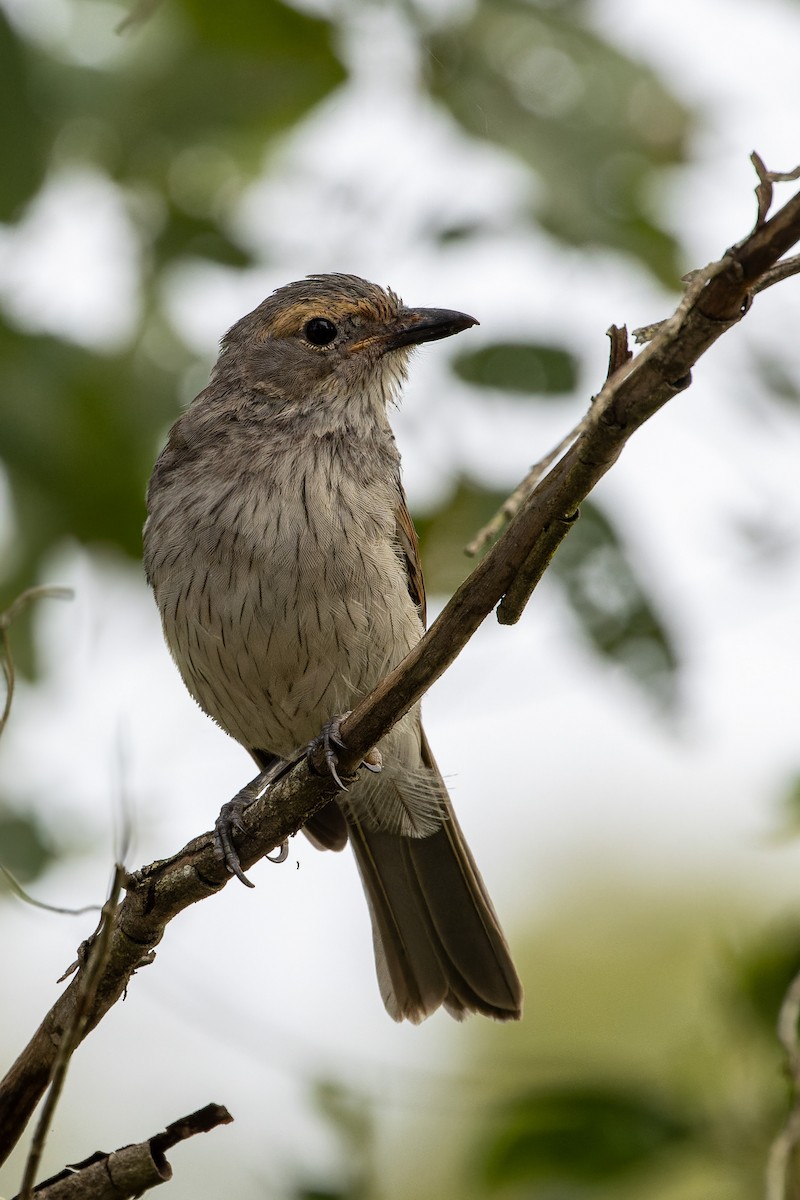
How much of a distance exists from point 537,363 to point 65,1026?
2.32 metres

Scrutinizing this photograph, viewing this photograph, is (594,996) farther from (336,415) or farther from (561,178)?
(561,178)

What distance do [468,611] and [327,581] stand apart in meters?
1.49

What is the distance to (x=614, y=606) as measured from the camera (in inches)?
149

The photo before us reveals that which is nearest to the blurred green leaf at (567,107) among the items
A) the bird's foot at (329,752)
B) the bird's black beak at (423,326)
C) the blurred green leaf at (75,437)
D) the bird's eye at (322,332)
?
the bird's black beak at (423,326)

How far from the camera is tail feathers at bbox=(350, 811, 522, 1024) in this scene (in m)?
4.38

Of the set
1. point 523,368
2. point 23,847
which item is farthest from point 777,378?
point 23,847

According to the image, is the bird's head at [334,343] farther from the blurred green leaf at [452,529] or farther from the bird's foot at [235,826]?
the bird's foot at [235,826]

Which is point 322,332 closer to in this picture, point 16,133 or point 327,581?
point 327,581

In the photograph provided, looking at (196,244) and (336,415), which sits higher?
(196,244)

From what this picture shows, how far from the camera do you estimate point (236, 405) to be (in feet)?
15.4

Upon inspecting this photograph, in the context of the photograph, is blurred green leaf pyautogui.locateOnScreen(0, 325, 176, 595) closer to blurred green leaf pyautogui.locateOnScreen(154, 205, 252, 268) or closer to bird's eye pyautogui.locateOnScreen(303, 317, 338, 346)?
blurred green leaf pyautogui.locateOnScreen(154, 205, 252, 268)

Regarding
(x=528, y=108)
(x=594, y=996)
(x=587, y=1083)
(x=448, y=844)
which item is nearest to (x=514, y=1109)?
(x=587, y=1083)

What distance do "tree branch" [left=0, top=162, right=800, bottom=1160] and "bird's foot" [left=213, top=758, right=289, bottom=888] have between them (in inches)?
1.1

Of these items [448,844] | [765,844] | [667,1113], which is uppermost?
[448,844]
